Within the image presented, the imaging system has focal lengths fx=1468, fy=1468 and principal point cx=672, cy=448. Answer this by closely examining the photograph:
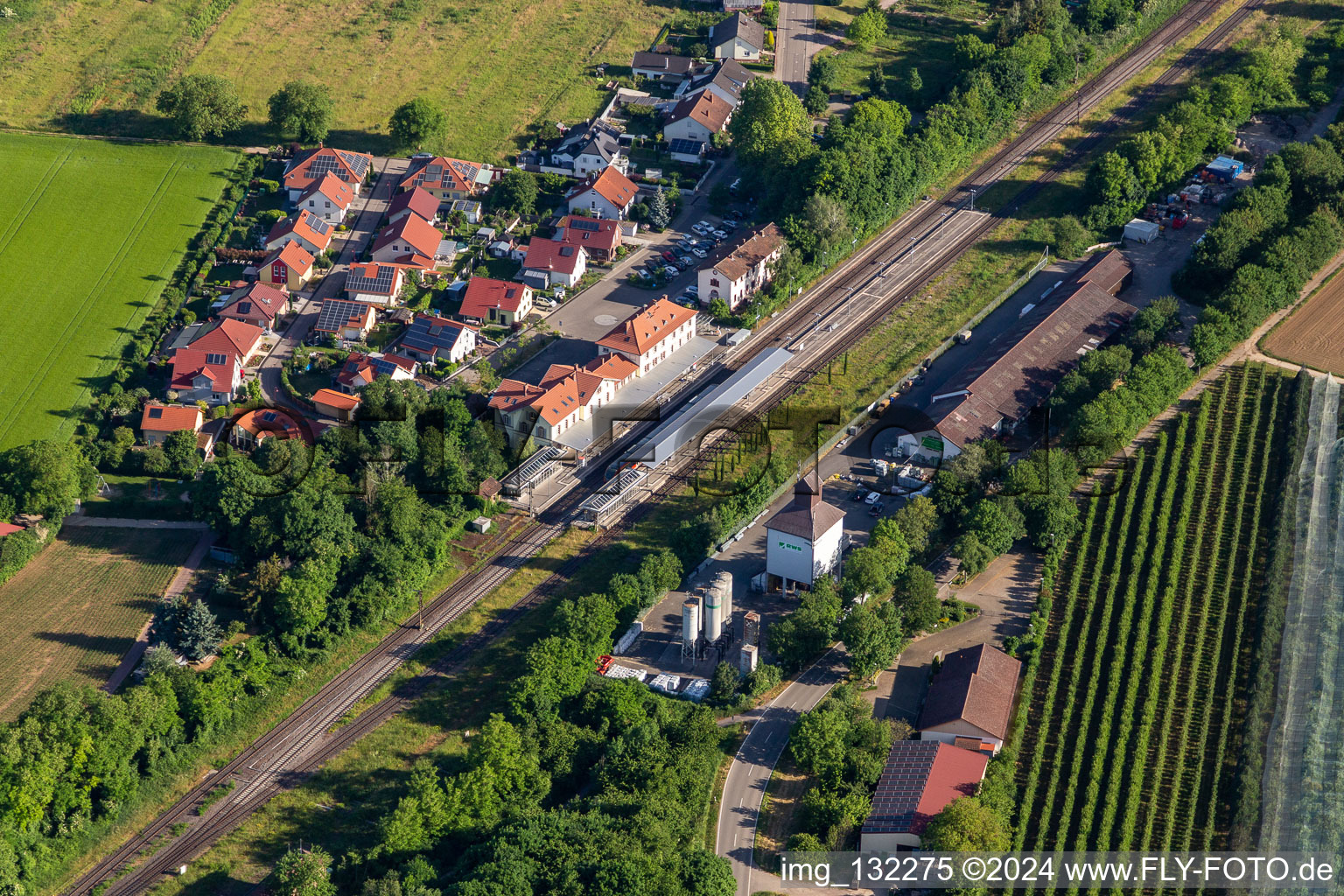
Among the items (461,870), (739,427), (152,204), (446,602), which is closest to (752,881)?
(461,870)

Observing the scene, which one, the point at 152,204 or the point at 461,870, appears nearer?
the point at 461,870

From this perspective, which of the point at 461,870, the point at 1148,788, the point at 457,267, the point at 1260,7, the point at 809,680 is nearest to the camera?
the point at 461,870

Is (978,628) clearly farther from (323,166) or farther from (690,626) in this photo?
(323,166)

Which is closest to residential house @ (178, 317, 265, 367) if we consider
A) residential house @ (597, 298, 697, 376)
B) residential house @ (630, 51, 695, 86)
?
residential house @ (597, 298, 697, 376)

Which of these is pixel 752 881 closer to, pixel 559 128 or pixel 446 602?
pixel 446 602

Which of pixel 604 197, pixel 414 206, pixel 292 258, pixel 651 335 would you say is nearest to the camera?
pixel 651 335

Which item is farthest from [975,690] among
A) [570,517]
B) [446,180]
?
[446,180]

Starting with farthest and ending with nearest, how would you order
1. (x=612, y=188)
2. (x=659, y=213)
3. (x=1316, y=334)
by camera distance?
(x=612, y=188), (x=659, y=213), (x=1316, y=334)
